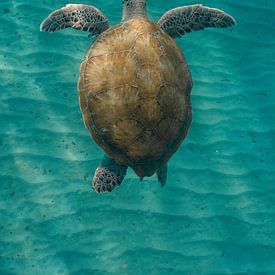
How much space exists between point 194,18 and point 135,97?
5.17ft

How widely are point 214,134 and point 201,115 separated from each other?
304 millimetres

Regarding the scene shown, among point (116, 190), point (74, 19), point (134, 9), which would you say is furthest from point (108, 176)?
point (134, 9)

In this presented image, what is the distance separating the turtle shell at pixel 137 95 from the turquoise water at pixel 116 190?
1.02 m

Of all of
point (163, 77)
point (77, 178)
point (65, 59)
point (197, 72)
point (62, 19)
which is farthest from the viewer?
point (197, 72)

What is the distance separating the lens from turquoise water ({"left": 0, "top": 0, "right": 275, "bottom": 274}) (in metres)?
4.14

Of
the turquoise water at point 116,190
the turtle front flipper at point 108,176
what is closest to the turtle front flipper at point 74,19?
the turquoise water at point 116,190

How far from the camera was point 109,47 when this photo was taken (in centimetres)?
333

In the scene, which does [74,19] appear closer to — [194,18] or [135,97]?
[194,18]

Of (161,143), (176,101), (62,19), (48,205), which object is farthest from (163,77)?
(48,205)

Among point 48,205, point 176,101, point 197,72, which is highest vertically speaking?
point 176,101

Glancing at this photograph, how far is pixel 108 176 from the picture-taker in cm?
368

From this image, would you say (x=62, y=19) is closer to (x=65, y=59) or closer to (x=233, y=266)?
(x=65, y=59)

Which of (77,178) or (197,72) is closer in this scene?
(77,178)

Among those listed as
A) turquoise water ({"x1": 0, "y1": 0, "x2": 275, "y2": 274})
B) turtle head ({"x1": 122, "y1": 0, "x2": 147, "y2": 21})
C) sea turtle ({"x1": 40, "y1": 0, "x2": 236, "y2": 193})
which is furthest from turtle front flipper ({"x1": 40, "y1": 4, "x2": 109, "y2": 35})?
turquoise water ({"x1": 0, "y1": 0, "x2": 275, "y2": 274})
